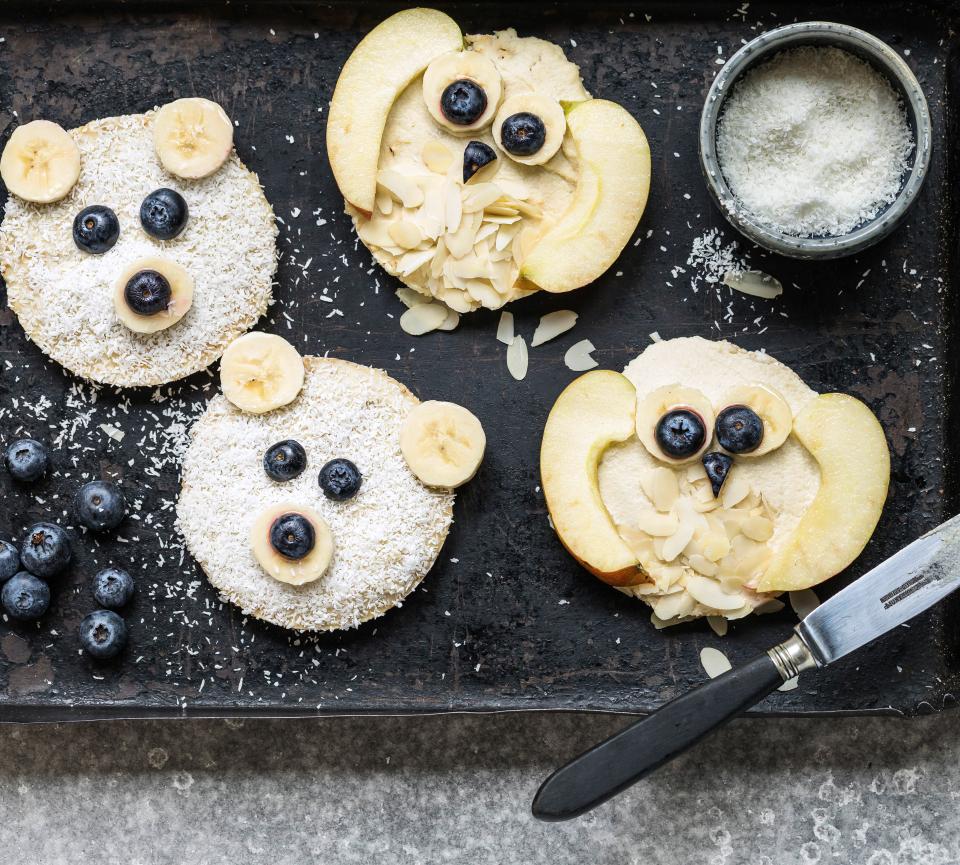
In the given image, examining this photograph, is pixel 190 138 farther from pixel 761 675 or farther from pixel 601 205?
pixel 761 675

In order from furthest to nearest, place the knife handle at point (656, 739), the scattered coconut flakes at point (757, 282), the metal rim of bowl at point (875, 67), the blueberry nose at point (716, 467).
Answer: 1. the scattered coconut flakes at point (757, 282)
2. the blueberry nose at point (716, 467)
3. the metal rim of bowl at point (875, 67)
4. the knife handle at point (656, 739)

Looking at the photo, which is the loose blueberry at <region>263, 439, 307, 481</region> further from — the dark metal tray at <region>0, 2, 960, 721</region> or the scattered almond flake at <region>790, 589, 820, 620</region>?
the scattered almond flake at <region>790, 589, 820, 620</region>

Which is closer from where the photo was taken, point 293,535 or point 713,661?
point 293,535

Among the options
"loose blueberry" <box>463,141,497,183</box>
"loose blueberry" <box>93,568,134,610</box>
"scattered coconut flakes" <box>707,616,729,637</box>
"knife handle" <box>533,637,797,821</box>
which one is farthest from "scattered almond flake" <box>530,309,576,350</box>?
"loose blueberry" <box>93,568,134,610</box>

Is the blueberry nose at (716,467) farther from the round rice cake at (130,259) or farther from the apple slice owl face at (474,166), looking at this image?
the round rice cake at (130,259)

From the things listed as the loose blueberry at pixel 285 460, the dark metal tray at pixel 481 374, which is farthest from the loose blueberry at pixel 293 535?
the dark metal tray at pixel 481 374

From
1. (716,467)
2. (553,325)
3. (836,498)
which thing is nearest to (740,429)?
(716,467)
